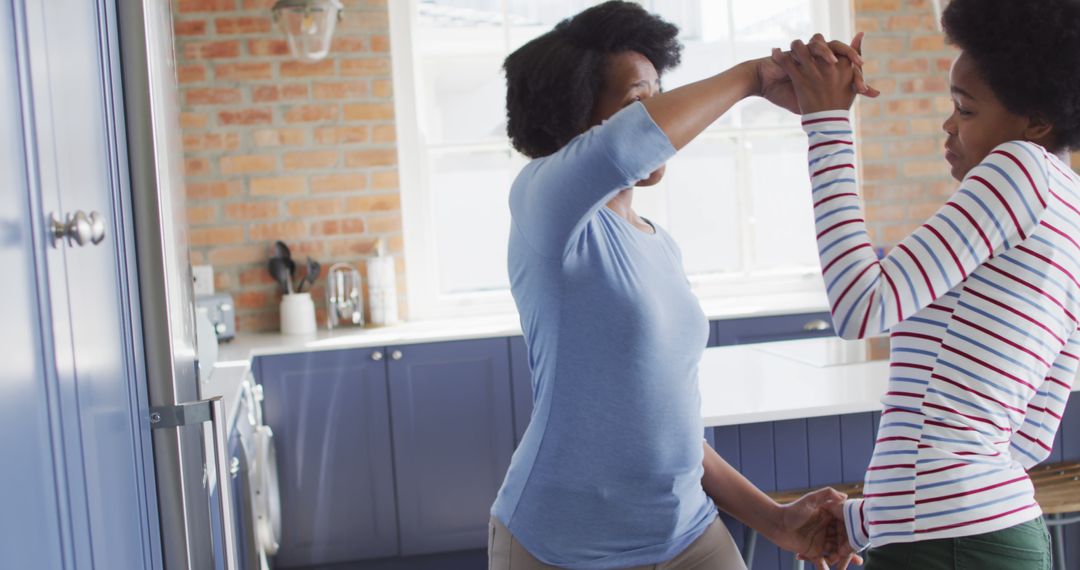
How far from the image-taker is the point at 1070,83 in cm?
111

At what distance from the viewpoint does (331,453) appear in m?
3.66

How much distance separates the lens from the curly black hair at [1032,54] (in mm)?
1106

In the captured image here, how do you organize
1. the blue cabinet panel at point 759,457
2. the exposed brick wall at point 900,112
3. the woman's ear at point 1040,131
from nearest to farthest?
the woman's ear at point 1040,131 < the blue cabinet panel at point 759,457 < the exposed brick wall at point 900,112

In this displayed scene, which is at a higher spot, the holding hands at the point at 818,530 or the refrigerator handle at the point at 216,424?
the refrigerator handle at the point at 216,424

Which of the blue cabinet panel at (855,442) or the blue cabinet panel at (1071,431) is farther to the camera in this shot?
the blue cabinet panel at (1071,431)

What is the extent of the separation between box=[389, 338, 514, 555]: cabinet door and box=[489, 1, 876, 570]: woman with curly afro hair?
2.34 m

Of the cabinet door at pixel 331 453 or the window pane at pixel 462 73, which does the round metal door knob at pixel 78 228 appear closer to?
the cabinet door at pixel 331 453

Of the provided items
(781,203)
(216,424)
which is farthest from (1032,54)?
(781,203)

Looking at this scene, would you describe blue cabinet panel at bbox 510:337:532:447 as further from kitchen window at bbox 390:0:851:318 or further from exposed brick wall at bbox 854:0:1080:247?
exposed brick wall at bbox 854:0:1080:247

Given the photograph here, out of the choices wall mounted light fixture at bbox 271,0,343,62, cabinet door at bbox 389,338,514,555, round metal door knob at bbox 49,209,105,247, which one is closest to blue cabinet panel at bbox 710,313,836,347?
cabinet door at bbox 389,338,514,555

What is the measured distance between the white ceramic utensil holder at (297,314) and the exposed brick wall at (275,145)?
179 millimetres

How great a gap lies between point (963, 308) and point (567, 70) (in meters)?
0.56

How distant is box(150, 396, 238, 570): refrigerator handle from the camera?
3.41 ft

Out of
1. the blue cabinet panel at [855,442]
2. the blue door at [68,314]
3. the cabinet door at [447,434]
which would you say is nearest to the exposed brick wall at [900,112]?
the cabinet door at [447,434]
